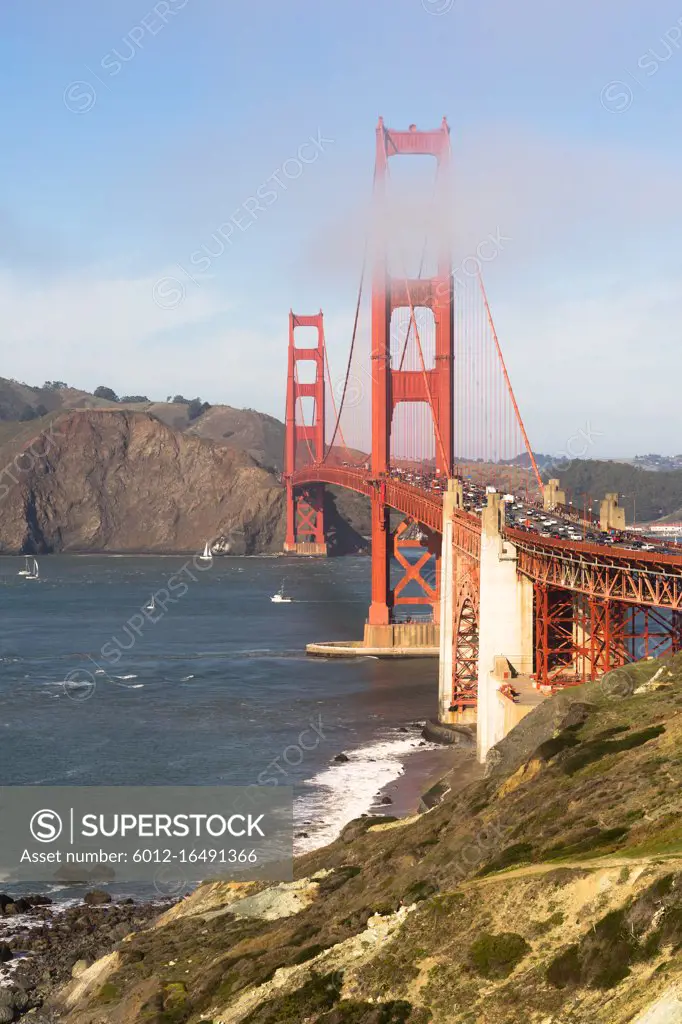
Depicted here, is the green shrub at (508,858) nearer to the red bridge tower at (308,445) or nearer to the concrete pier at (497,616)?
the concrete pier at (497,616)

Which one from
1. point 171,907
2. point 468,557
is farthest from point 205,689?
point 171,907

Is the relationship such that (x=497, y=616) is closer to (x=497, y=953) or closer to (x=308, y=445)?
(x=497, y=953)

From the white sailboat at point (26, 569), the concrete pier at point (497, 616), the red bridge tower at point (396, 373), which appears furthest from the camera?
the white sailboat at point (26, 569)

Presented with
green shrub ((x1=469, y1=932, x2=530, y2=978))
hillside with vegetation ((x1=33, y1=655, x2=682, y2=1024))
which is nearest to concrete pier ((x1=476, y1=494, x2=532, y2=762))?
hillside with vegetation ((x1=33, y1=655, x2=682, y2=1024))

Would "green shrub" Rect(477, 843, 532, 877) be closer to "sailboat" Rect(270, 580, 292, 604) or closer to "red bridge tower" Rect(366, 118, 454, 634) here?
"red bridge tower" Rect(366, 118, 454, 634)

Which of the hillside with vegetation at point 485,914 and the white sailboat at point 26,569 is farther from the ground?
the hillside with vegetation at point 485,914

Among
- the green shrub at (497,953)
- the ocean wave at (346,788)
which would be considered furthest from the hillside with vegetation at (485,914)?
the ocean wave at (346,788)

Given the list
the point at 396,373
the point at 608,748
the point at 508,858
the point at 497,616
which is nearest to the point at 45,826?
the point at 497,616
